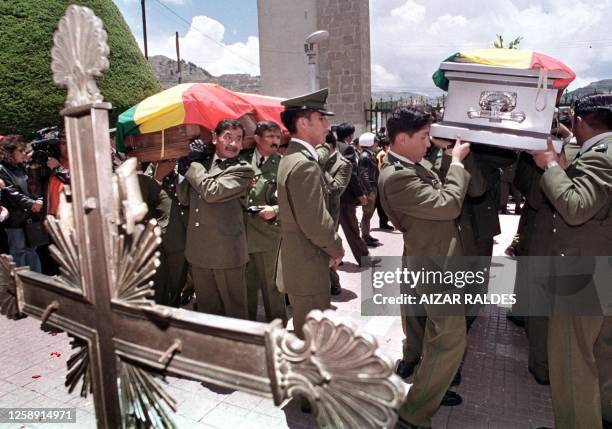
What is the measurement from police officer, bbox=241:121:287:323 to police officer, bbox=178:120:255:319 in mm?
603

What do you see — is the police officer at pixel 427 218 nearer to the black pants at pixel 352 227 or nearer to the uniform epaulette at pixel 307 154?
the uniform epaulette at pixel 307 154

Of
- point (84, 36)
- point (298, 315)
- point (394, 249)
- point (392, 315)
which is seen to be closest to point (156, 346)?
point (84, 36)

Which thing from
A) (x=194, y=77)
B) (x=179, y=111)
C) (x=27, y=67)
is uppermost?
(x=194, y=77)

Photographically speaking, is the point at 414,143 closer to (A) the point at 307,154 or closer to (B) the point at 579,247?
(A) the point at 307,154

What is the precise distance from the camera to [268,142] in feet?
14.1

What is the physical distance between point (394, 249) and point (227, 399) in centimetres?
475

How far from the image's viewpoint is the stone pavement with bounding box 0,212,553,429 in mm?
2779

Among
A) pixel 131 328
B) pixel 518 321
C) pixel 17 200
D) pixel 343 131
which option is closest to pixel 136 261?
pixel 131 328

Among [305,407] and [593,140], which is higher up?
[593,140]

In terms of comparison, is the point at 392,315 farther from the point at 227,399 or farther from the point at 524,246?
the point at 227,399

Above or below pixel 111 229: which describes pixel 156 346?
below

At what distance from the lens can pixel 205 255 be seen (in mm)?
3461

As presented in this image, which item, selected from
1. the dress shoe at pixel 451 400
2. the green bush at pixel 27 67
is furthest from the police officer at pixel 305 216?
the green bush at pixel 27 67

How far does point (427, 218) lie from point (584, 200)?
0.72 meters
